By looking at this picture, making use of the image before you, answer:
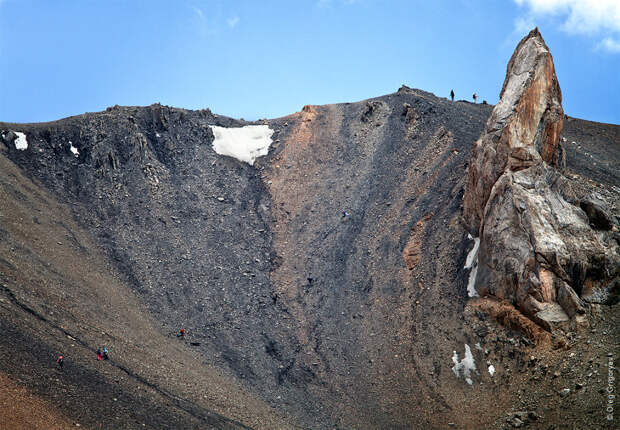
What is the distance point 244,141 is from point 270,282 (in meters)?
21.4

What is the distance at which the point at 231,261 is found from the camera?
44.0 meters

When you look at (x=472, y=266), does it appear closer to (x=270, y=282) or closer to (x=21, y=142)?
(x=270, y=282)

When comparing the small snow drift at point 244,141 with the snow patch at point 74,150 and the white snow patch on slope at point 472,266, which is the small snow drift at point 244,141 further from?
the white snow patch on slope at point 472,266

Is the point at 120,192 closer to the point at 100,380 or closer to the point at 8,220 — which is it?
the point at 8,220

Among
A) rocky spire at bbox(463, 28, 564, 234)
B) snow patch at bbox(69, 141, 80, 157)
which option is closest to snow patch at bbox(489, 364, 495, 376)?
rocky spire at bbox(463, 28, 564, 234)

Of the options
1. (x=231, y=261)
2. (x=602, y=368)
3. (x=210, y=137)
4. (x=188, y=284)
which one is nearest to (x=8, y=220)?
(x=188, y=284)

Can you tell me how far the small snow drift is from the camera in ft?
186

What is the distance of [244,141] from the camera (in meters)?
58.7

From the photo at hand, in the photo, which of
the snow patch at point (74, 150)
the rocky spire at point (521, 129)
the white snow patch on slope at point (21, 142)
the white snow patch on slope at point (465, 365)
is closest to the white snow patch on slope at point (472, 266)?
the rocky spire at point (521, 129)

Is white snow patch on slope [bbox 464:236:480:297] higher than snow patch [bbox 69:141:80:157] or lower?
lower

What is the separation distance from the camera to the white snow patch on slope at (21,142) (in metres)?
46.2

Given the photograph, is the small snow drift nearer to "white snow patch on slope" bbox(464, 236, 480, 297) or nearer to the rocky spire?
the rocky spire

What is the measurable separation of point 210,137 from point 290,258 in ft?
64.7

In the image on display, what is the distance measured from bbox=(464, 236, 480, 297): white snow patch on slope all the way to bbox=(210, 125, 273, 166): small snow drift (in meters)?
27.5
